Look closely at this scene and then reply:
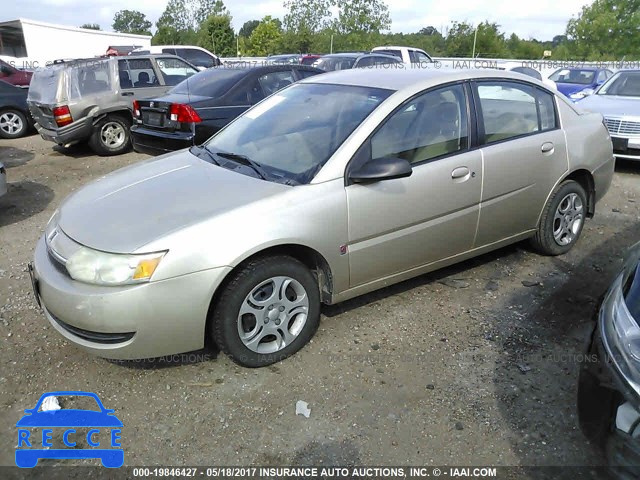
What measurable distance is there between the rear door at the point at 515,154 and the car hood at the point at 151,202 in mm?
1718

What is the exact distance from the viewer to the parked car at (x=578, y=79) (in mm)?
13977

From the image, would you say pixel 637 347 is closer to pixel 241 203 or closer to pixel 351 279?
pixel 351 279

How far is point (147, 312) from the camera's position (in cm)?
277

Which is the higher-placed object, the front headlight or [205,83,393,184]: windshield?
[205,83,393,184]: windshield

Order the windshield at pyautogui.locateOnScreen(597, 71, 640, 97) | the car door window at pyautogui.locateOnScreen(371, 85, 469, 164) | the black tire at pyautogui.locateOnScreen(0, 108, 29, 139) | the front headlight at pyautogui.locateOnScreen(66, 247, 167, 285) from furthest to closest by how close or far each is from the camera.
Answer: the black tire at pyautogui.locateOnScreen(0, 108, 29, 139)
the windshield at pyautogui.locateOnScreen(597, 71, 640, 97)
the car door window at pyautogui.locateOnScreen(371, 85, 469, 164)
the front headlight at pyautogui.locateOnScreen(66, 247, 167, 285)

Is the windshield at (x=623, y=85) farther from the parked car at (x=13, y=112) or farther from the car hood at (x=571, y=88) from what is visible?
the parked car at (x=13, y=112)

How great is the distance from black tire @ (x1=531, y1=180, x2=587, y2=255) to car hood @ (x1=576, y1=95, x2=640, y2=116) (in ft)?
11.2

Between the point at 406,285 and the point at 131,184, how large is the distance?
2.23m

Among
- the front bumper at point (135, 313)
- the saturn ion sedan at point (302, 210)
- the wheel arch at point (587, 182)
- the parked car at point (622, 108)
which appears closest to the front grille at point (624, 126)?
the parked car at point (622, 108)

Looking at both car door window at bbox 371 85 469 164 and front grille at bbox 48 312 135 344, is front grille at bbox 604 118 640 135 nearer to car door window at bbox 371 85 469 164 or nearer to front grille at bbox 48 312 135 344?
car door window at bbox 371 85 469 164

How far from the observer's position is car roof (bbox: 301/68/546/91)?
3787mm

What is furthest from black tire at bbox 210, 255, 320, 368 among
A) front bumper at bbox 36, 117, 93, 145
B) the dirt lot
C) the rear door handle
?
front bumper at bbox 36, 117, 93, 145

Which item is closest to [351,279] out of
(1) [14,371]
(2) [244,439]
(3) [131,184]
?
(2) [244,439]

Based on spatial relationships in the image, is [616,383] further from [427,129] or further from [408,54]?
[408,54]
